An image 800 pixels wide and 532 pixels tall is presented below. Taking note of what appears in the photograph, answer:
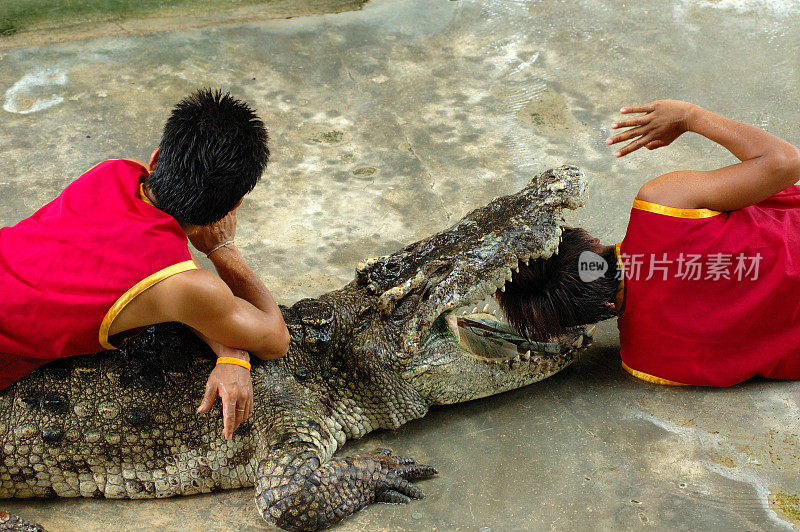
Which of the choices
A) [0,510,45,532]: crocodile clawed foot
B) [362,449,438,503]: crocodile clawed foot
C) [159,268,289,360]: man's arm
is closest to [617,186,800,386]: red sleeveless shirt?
[362,449,438,503]: crocodile clawed foot

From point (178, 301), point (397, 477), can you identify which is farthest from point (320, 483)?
point (178, 301)

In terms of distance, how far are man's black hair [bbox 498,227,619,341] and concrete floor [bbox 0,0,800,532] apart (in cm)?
32

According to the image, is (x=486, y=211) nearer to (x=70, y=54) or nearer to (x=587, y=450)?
(x=587, y=450)

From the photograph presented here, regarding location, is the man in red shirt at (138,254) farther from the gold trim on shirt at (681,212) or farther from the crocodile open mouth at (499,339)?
the gold trim on shirt at (681,212)

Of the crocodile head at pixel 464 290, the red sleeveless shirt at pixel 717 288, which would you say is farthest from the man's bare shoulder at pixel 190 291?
the red sleeveless shirt at pixel 717 288

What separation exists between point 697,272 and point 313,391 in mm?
1628

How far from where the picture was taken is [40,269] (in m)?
2.35

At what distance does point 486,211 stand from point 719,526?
4.84 feet

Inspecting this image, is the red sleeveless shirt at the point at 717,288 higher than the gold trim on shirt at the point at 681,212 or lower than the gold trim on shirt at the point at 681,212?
lower

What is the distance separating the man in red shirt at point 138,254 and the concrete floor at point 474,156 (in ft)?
2.51

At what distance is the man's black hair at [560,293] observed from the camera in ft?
10.2

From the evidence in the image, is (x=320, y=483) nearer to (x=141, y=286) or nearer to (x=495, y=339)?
(x=141, y=286)

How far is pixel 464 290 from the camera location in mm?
2939

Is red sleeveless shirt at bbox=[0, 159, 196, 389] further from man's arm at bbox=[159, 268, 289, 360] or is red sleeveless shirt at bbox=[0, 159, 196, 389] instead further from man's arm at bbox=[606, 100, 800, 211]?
man's arm at bbox=[606, 100, 800, 211]
